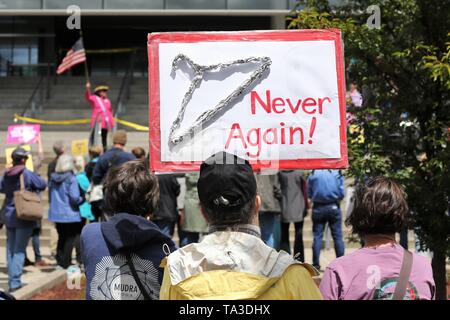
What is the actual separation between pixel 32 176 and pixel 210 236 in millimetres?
6984

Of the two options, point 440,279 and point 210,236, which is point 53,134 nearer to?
point 440,279

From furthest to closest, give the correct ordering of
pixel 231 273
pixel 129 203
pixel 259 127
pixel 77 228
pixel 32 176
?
pixel 77 228 → pixel 32 176 → pixel 259 127 → pixel 129 203 → pixel 231 273

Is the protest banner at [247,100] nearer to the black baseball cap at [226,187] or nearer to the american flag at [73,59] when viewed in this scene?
the black baseball cap at [226,187]

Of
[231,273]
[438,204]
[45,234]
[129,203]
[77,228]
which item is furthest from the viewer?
[45,234]

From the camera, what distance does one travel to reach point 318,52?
4215 millimetres

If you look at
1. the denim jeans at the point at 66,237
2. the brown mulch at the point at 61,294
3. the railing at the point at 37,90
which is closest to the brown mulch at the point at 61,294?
the brown mulch at the point at 61,294

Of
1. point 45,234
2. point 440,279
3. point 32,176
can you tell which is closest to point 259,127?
point 440,279

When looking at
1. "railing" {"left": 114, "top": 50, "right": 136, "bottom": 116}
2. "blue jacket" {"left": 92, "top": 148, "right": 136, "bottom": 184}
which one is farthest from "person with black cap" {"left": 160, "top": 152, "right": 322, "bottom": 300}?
"railing" {"left": 114, "top": 50, "right": 136, "bottom": 116}

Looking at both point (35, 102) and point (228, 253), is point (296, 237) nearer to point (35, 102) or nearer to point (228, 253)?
point (228, 253)

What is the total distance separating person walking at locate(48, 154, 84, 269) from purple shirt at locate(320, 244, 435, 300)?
734 centimetres

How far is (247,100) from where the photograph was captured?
4121 mm

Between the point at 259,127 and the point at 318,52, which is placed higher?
the point at 318,52

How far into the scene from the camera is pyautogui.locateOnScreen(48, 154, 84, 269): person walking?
403 inches

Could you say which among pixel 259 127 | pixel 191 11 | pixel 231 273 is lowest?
pixel 231 273
